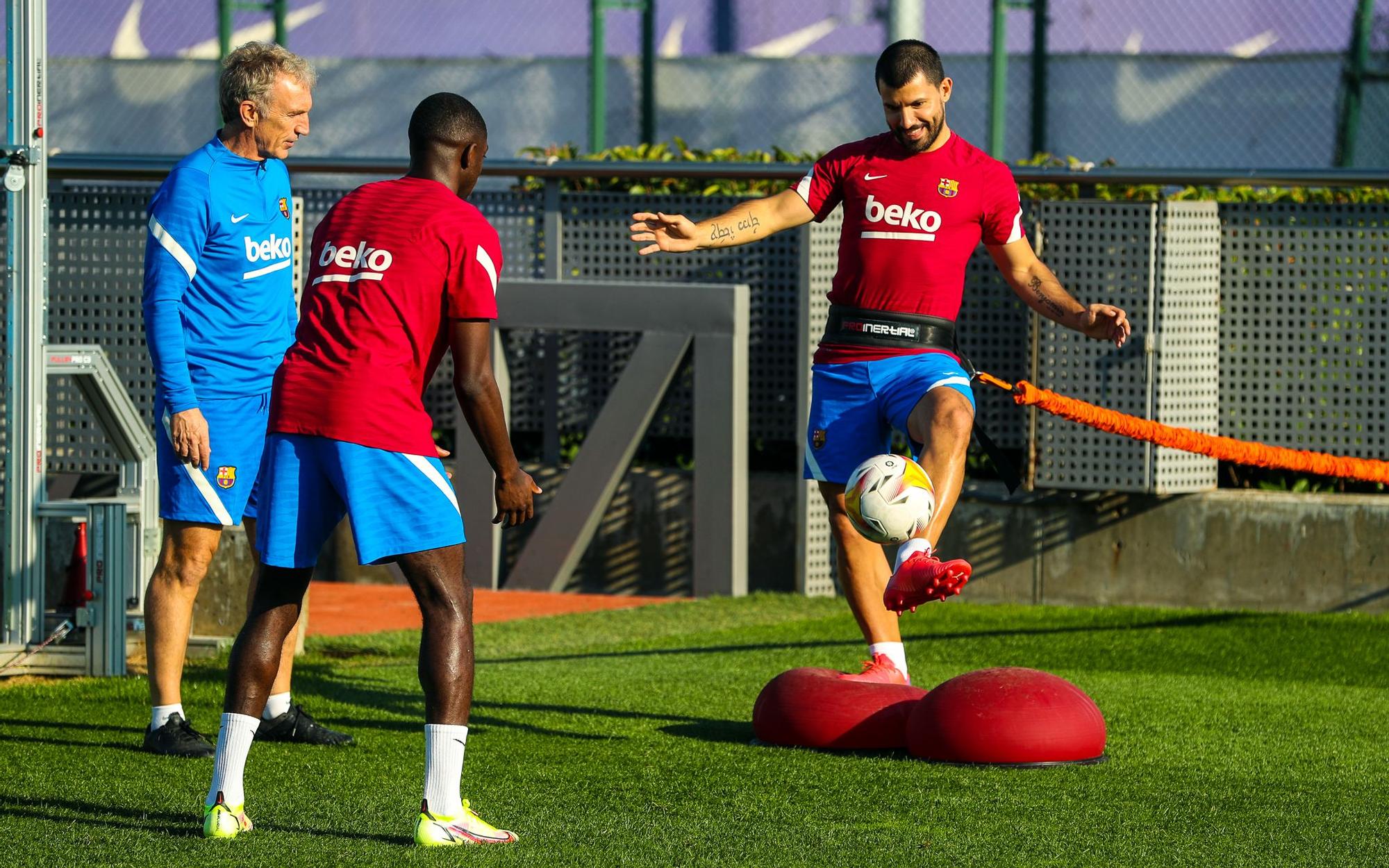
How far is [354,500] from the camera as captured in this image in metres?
4.58

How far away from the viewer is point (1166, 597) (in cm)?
970

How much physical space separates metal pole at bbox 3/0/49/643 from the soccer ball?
3.28 metres

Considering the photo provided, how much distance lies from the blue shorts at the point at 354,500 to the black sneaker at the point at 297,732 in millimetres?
1536

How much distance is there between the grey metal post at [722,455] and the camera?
32.8 ft

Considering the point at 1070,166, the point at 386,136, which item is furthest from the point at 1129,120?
the point at 386,136

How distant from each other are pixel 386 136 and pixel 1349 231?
7912 mm

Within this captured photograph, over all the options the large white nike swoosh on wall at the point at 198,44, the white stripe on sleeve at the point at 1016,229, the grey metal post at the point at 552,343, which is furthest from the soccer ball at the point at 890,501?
the large white nike swoosh on wall at the point at 198,44

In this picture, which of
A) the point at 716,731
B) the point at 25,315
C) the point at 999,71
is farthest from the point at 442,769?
the point at 999,71

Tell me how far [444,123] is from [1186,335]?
19.1 ft

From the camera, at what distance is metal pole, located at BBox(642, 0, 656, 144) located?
43.0 ft

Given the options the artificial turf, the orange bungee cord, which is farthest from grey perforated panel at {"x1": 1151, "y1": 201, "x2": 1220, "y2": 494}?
the orange bungee cord

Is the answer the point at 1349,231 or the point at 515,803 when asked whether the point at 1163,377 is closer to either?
the point at 1349,231

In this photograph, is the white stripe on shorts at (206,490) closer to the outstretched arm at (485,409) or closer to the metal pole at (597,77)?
the outstretched arm at (485,409)

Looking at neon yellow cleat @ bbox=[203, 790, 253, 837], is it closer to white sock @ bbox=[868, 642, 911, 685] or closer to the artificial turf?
the artificial turf
